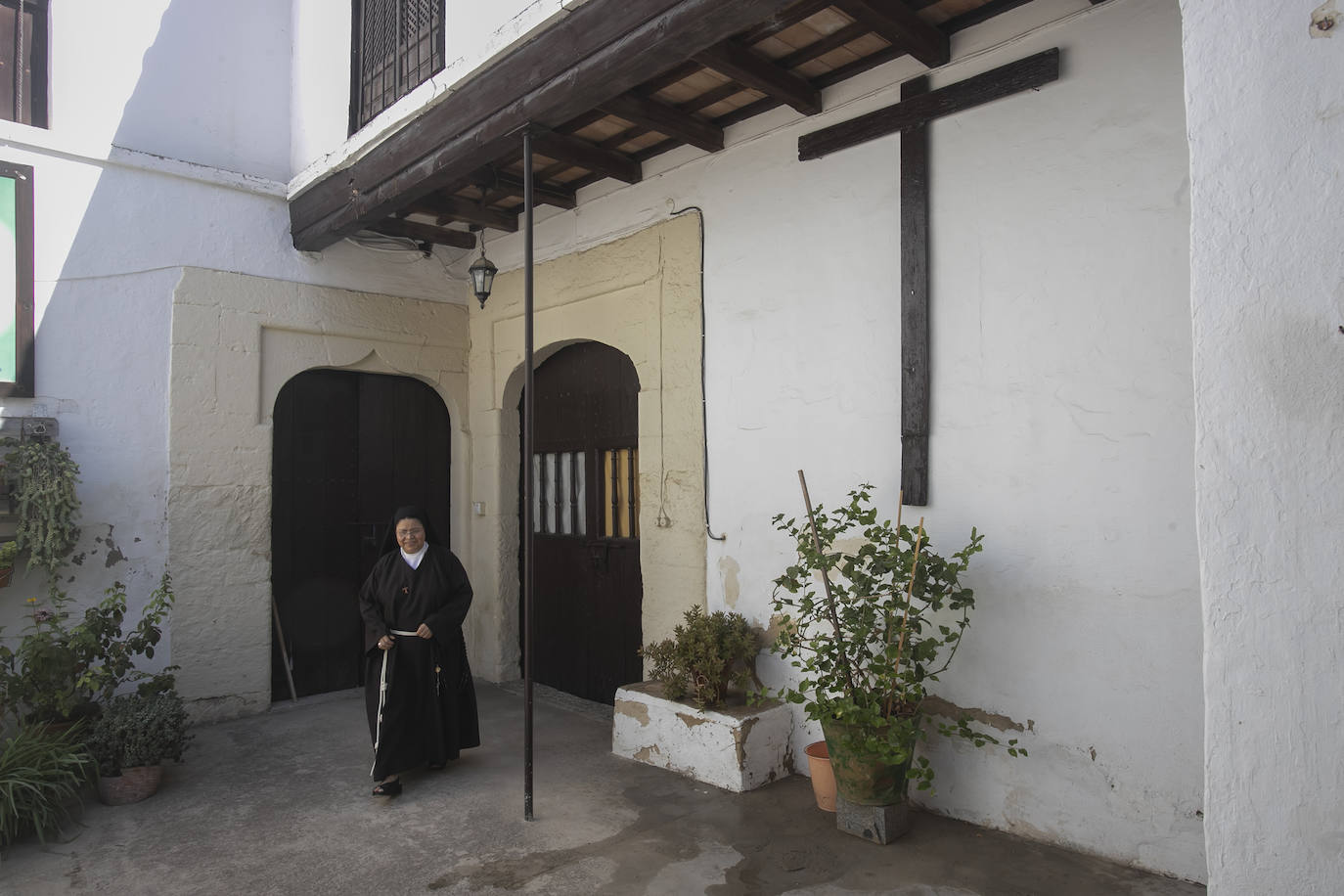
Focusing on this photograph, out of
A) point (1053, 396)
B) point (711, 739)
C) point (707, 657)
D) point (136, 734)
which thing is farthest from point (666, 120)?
point (136, 734)

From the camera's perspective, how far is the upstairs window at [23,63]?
5.34 meters

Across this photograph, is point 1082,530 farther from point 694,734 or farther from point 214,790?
point 214,790

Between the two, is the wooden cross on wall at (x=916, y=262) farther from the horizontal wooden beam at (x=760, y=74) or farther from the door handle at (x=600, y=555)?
the door handle at (x=600, y=555)

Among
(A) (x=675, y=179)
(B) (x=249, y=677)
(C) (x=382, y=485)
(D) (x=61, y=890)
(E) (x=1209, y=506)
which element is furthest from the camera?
(C) (x=382, y=485)

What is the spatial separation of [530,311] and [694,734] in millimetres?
2286

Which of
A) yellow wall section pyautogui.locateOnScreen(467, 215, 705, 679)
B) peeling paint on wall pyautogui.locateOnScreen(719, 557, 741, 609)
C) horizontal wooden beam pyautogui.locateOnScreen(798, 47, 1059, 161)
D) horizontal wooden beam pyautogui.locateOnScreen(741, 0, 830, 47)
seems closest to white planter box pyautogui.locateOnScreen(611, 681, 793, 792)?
peeling paint on wall pyautogui.locateOnScreen(719, 557, 741, 609)

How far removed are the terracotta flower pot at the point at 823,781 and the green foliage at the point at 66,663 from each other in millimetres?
3628

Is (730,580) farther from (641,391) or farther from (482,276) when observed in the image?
(482,276)

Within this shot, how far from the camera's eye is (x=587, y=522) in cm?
621

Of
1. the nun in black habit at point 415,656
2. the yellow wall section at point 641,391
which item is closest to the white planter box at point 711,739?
the yellow wall section at point 641,391

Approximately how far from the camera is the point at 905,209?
4035 millimetres

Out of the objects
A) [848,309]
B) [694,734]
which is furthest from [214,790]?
[848,309]

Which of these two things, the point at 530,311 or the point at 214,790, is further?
the point at 214,790

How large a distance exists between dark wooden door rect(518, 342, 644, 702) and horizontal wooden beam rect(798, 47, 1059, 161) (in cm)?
212
